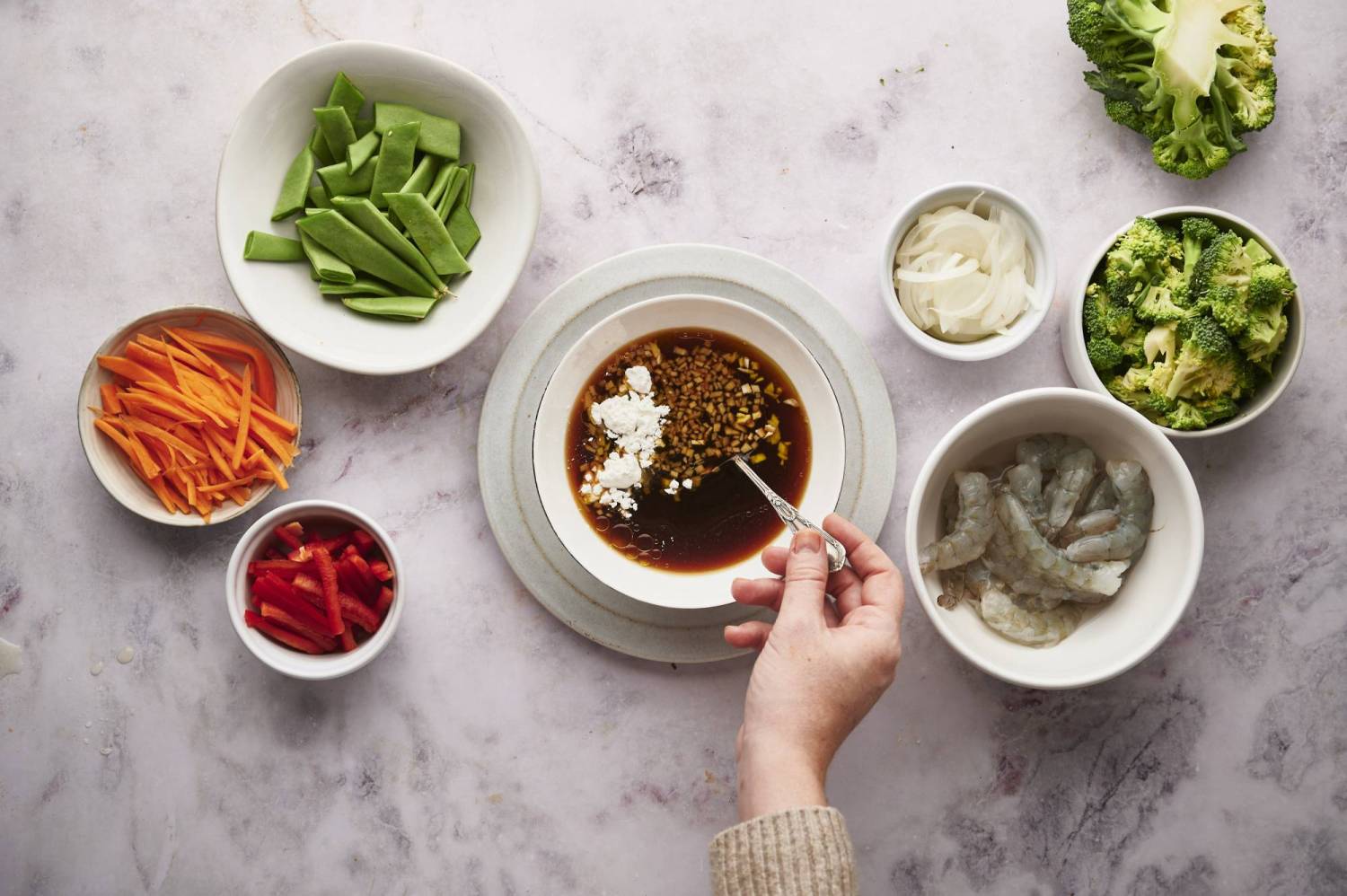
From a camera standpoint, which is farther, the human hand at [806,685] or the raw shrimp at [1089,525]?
the raw shrimp at [1089,525]

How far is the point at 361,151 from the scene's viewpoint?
7.29 feet

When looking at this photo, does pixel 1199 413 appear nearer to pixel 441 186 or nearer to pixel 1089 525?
pixel 1089 525

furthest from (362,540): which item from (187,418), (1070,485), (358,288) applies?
(1070,485)

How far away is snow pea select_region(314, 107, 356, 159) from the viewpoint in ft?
7.11

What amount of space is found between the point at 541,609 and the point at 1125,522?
147cm

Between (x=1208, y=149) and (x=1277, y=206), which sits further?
(x=1277, y=206)

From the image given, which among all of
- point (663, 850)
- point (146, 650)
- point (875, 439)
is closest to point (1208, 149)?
point (875, 439)

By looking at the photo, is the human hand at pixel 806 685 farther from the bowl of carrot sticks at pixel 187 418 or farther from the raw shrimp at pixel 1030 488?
the bowl of carrot sticks at pixel 187 418

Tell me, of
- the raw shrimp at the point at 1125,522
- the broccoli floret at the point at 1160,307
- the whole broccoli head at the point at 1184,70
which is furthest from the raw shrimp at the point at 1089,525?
the whole broccoli head at the point at 1184,70

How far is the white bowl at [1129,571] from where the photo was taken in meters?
2.00

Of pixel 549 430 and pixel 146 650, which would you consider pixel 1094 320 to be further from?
pixel 146 650

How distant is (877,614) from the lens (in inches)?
74.0

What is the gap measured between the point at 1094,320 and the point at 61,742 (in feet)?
9.57

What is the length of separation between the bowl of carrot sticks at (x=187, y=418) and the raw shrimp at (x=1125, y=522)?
6.39 feet
